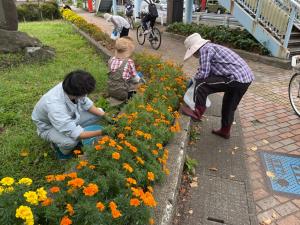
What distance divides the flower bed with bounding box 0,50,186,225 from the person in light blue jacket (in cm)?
42

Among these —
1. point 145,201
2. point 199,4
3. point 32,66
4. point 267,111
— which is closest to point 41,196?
point 145,201

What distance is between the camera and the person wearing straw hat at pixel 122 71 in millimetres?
4508

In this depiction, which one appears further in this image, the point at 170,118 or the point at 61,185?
the point at 170,118

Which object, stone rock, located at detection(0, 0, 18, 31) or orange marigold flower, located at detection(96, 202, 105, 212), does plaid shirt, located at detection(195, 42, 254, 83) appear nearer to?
orange marigold flower, located at detection(96, 202, 105, 212)

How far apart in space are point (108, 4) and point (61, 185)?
1025 inches

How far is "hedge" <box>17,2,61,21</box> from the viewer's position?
19656mm

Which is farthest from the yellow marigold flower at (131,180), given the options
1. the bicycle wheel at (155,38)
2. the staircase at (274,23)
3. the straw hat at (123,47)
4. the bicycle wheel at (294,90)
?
the bicycle wheel at (155,38)

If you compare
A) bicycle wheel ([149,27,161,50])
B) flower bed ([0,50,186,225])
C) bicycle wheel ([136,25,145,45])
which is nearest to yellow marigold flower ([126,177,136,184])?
flower bed ([0,50,186,225])

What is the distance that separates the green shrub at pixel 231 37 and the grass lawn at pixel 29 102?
14.5 feet

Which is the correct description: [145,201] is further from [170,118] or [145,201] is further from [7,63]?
[7,63]

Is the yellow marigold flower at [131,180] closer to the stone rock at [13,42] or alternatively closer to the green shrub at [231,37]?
the stone rock at [13,42]

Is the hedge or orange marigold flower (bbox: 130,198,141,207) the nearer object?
orange marigold flower (bbox: 130,198,141,207)

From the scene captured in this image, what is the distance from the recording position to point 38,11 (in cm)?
2028

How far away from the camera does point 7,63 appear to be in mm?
7133
